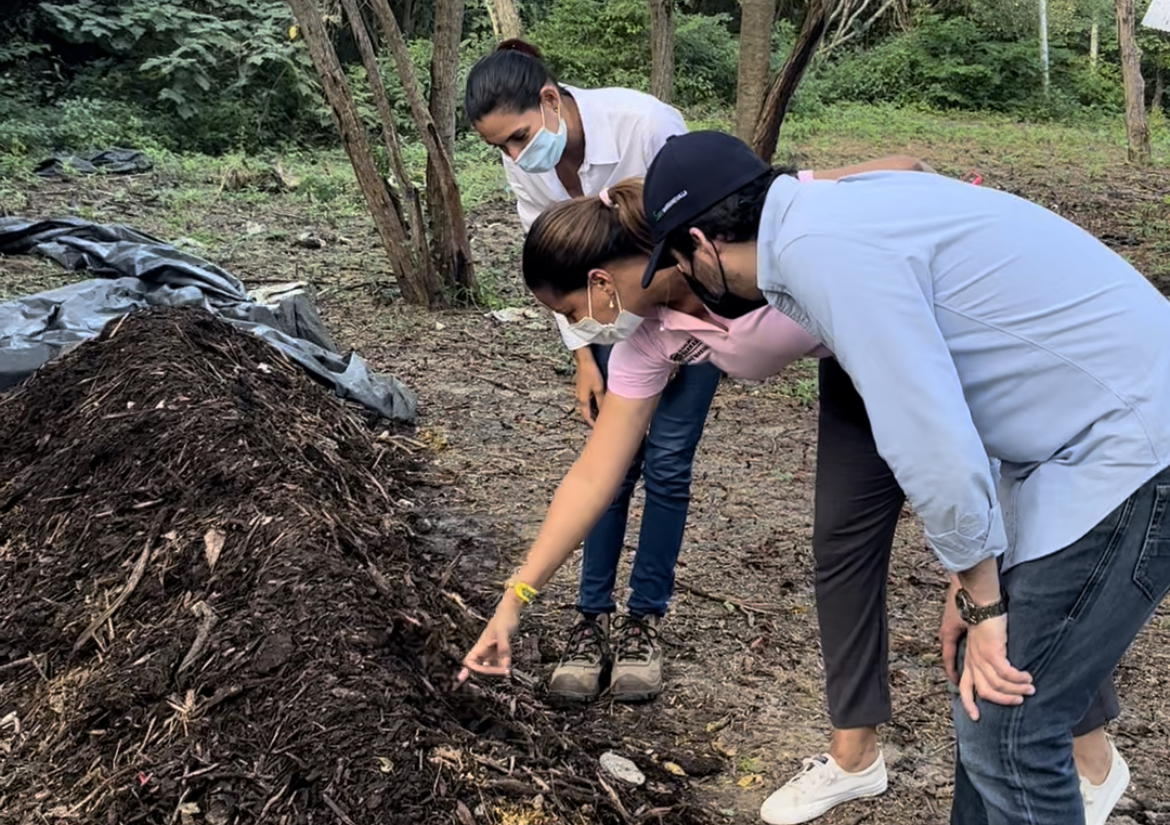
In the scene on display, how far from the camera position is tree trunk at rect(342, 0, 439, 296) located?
6543mm

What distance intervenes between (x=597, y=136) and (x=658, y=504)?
36.1 inches

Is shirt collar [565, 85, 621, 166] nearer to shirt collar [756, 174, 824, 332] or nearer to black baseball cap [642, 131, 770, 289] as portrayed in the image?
black baseball cap [642, 131, 770, 289]

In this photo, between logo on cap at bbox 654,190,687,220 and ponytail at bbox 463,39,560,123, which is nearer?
logo on cap at bbox 654,190,687,220

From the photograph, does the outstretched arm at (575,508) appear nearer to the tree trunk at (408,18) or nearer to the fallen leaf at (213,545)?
the fallen leaf at (213,545)

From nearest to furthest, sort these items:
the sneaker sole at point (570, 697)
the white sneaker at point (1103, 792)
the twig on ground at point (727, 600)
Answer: the white sneaker at point (1103, 792) → the sneaker sole at point (570, 697) → the twig on ground at point (727, 600)

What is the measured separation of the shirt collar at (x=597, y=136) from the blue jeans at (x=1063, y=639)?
149cm

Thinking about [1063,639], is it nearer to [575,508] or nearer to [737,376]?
[737,376]

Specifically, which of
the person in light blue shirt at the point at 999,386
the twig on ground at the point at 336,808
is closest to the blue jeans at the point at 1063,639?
the person in light blue shirt at the point at 999,386

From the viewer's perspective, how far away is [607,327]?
80.3 inches

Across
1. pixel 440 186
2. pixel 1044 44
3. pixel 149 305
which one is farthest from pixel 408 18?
pixel 149 305

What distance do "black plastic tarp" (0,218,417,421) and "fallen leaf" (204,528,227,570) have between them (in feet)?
6.56

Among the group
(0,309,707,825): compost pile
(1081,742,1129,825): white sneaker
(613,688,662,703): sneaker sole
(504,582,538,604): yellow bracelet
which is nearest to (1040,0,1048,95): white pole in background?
(0,309,707,825): compost pile

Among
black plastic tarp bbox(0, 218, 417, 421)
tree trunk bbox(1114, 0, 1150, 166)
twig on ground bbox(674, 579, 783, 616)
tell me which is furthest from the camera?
tree trunk bbox(1114, 0, 1150, 166)

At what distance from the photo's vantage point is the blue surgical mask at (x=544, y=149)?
271cm
